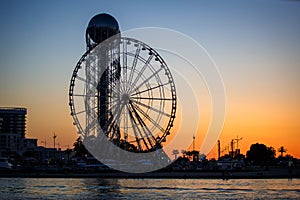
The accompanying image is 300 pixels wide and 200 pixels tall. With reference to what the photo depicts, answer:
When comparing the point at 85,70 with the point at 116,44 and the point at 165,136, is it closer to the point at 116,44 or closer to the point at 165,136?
the point at 116,44

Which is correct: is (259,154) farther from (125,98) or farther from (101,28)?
(125,98)

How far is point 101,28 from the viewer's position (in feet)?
252

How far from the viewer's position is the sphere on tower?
7656cm

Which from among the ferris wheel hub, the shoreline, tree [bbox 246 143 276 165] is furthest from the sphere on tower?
tree [bbox 246 143 276 165]

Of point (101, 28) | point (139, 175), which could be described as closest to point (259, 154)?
point (139, 175)

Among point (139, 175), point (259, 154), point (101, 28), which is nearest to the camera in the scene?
point (139, 175)

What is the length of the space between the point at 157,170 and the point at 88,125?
16953 mm

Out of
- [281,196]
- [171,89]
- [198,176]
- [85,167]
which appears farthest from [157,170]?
[281,196]

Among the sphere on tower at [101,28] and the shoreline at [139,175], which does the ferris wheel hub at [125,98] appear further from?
the sphere on tower at [101,28]

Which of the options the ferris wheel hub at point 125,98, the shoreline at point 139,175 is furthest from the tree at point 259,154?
the ferris wheel hub at point 125,98

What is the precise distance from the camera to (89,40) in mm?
76938

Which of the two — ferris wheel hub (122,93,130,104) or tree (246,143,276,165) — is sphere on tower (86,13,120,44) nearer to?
ferris wheel hub (122,93,130,104)

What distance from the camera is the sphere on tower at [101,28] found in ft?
251

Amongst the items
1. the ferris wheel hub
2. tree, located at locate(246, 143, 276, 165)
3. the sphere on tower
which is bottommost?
tree, located at locate(246, 143, 276, 165)
